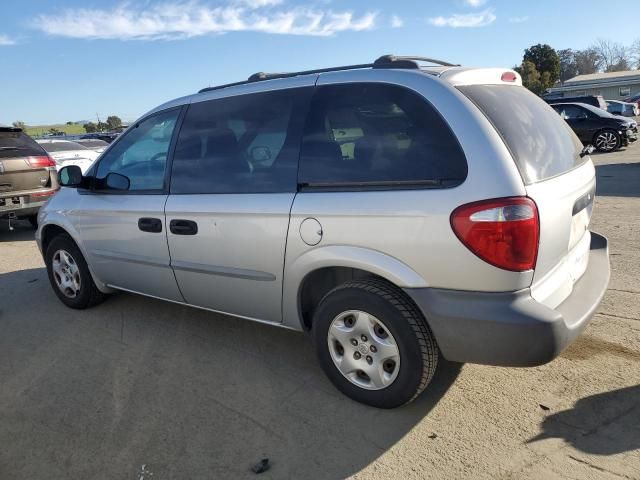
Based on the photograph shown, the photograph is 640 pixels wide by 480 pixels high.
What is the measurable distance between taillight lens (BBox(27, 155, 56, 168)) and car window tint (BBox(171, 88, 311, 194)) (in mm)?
5473

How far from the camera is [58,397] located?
3.20 metres

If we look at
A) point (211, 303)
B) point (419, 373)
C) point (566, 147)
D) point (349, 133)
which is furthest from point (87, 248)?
point (566, 147)

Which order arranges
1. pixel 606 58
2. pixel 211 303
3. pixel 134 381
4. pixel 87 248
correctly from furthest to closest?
pixel 606 58, pixel 87 248, pixel 211 303, pixel 134 381

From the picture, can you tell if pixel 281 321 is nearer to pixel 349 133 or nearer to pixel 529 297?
pixel 349 133

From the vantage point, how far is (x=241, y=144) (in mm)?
3275

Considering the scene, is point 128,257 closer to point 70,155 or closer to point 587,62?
point 70,155

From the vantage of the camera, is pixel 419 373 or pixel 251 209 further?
pixel 251 209

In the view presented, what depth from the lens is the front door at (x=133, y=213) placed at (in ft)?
12.1

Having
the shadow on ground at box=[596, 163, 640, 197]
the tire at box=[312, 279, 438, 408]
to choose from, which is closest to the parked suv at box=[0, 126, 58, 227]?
the tire at box=[312, 279, 438, 408]

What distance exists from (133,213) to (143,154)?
0.47 meters

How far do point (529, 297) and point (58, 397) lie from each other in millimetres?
2841

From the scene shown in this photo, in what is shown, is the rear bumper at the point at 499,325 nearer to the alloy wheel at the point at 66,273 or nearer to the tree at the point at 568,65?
the alloy wheel at the point at 66,273

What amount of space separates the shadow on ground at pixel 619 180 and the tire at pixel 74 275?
26.9 feet

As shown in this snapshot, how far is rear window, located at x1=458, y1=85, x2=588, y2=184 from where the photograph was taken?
2459 millimetres
